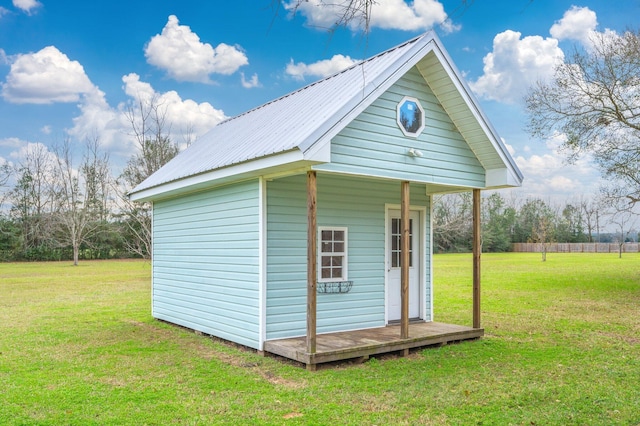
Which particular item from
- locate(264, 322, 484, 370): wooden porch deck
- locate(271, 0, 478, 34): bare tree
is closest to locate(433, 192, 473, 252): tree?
locate(264, 322, 484, 370): wooden porch deck

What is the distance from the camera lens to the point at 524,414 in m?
5.36

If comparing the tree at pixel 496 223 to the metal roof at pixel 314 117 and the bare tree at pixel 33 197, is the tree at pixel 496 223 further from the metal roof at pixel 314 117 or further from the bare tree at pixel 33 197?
the metal roof at pixel 314 117

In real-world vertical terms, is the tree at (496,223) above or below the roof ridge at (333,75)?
below

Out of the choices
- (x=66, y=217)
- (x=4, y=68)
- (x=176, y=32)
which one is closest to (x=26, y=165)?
(x=66, y=217)

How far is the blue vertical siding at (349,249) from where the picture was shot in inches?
319

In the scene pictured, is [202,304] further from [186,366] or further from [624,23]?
[624,23]

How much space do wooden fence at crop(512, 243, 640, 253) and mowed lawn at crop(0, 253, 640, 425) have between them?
158 ft

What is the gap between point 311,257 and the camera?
6.71 metres

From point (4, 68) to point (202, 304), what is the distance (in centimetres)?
2514

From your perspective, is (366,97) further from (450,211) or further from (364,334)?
(450,211)

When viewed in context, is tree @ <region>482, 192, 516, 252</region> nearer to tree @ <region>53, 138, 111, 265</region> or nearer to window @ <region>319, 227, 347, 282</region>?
tree @ <region>53, 138, 111, 265</region>

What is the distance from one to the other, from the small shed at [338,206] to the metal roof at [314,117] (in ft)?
0.10

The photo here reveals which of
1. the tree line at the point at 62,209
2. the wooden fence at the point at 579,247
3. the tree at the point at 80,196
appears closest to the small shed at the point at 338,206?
the tree line at the point at 62,209

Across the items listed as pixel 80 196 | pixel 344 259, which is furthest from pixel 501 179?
pixel 80 196
